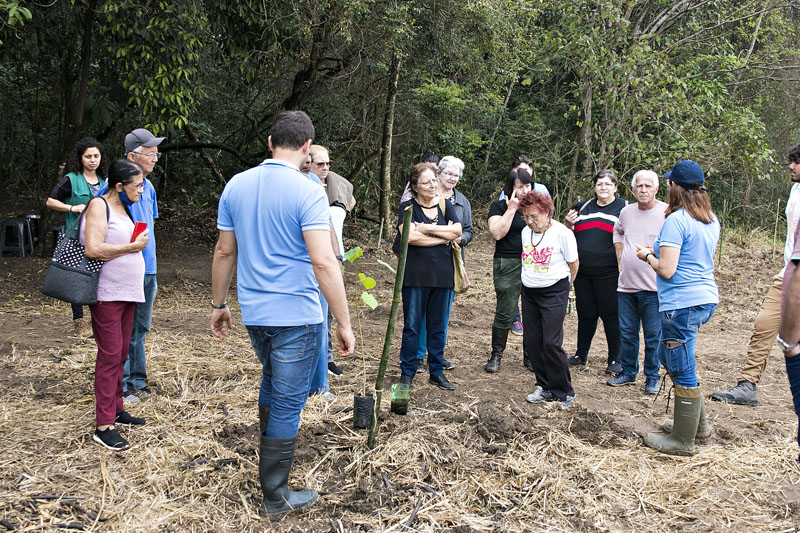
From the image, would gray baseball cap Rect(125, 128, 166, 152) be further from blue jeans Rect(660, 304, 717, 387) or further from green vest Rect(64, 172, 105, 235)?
blue jeans Rect(660, 304, 717, 387)

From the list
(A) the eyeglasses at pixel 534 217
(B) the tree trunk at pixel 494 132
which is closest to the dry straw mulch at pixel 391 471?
(A) the eyeglasses at pixel 534 217

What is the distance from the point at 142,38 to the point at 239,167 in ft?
20.5

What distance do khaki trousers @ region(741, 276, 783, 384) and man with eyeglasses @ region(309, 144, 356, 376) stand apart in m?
3.25

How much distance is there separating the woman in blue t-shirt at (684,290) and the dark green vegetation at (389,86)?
5.60 metres

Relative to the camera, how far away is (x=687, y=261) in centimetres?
404

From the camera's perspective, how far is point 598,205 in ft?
18.7

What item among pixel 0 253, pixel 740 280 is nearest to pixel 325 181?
pixel 0 253

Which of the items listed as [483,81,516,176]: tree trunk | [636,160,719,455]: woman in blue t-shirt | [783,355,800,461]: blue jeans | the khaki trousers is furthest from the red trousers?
[483,81,516,176]: tree trunk

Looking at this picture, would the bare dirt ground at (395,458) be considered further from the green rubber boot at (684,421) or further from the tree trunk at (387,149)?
the tree trunk at (387,149)

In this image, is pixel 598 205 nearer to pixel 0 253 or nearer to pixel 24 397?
pixel 24 397

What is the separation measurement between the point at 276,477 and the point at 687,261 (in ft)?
9.01

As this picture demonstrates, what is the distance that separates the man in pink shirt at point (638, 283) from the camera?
5160 mm

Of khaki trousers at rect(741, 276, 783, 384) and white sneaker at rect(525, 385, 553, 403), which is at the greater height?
khaki trousers at rect(741, 276, 783, 384)

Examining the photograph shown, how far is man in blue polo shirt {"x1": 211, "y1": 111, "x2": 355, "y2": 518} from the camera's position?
294 centimetres
